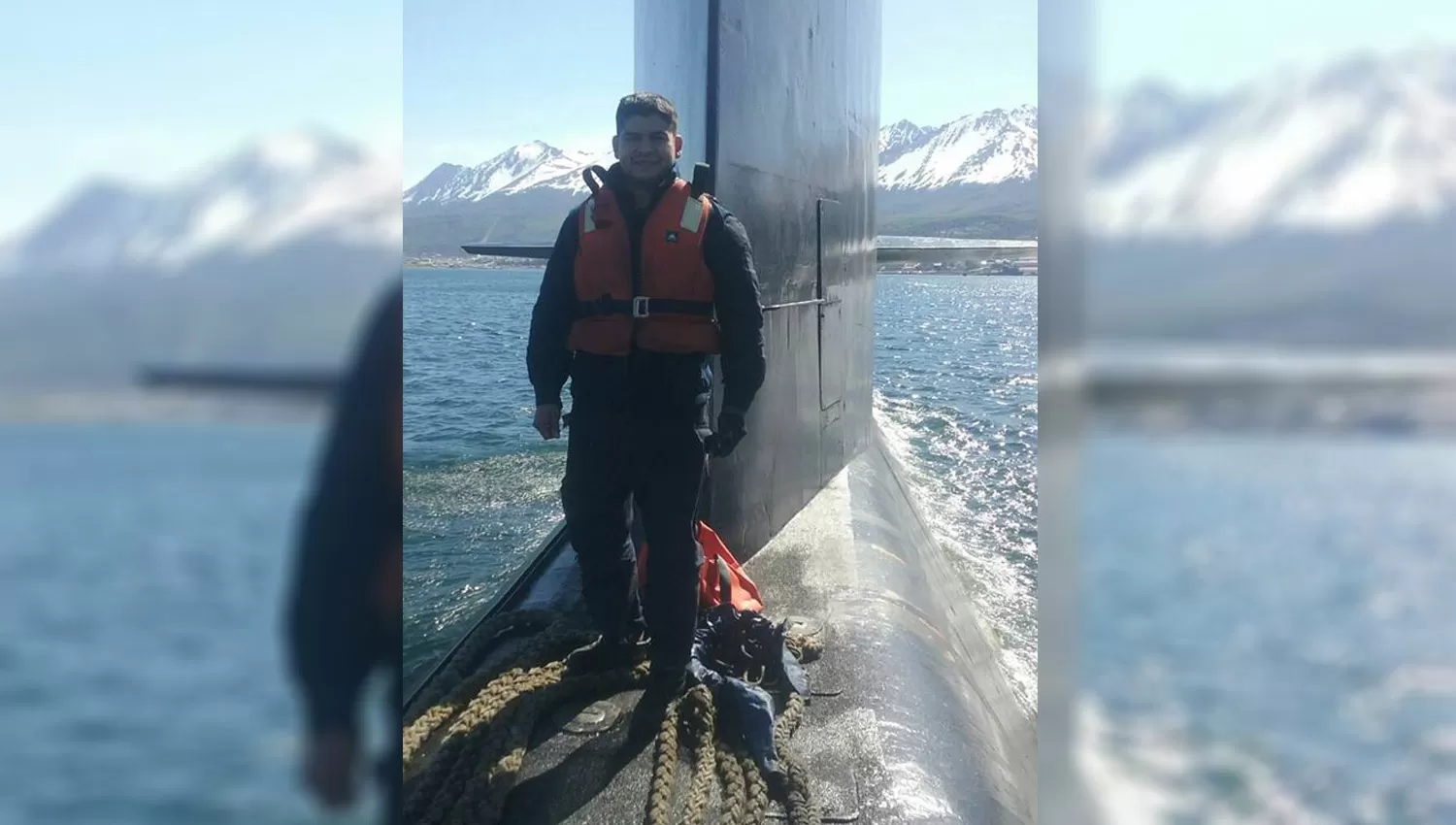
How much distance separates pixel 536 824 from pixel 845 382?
525cm

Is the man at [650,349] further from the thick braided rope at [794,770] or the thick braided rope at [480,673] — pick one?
the thick braided rope at [480,673]

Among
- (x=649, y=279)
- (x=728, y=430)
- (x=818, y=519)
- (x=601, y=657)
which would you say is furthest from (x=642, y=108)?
(x=818, y=519)

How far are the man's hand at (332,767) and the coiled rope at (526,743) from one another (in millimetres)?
2166

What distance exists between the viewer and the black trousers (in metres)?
3.67

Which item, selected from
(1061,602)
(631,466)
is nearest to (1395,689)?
(1061,602)

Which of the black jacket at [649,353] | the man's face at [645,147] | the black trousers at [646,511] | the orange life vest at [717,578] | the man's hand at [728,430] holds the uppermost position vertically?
the man's face at [645,147]

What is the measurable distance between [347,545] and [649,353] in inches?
104

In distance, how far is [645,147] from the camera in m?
3.49

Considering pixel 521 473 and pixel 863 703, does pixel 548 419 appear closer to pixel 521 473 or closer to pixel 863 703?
pixel 863 703

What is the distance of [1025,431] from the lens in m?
19.7

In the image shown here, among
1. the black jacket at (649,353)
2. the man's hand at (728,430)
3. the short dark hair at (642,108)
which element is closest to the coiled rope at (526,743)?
the man's hand at (728,430)

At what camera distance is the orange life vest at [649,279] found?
11.5 feet

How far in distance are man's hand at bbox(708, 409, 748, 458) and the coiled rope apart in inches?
34.8

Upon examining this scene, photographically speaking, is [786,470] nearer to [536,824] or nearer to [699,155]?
[699,155]
